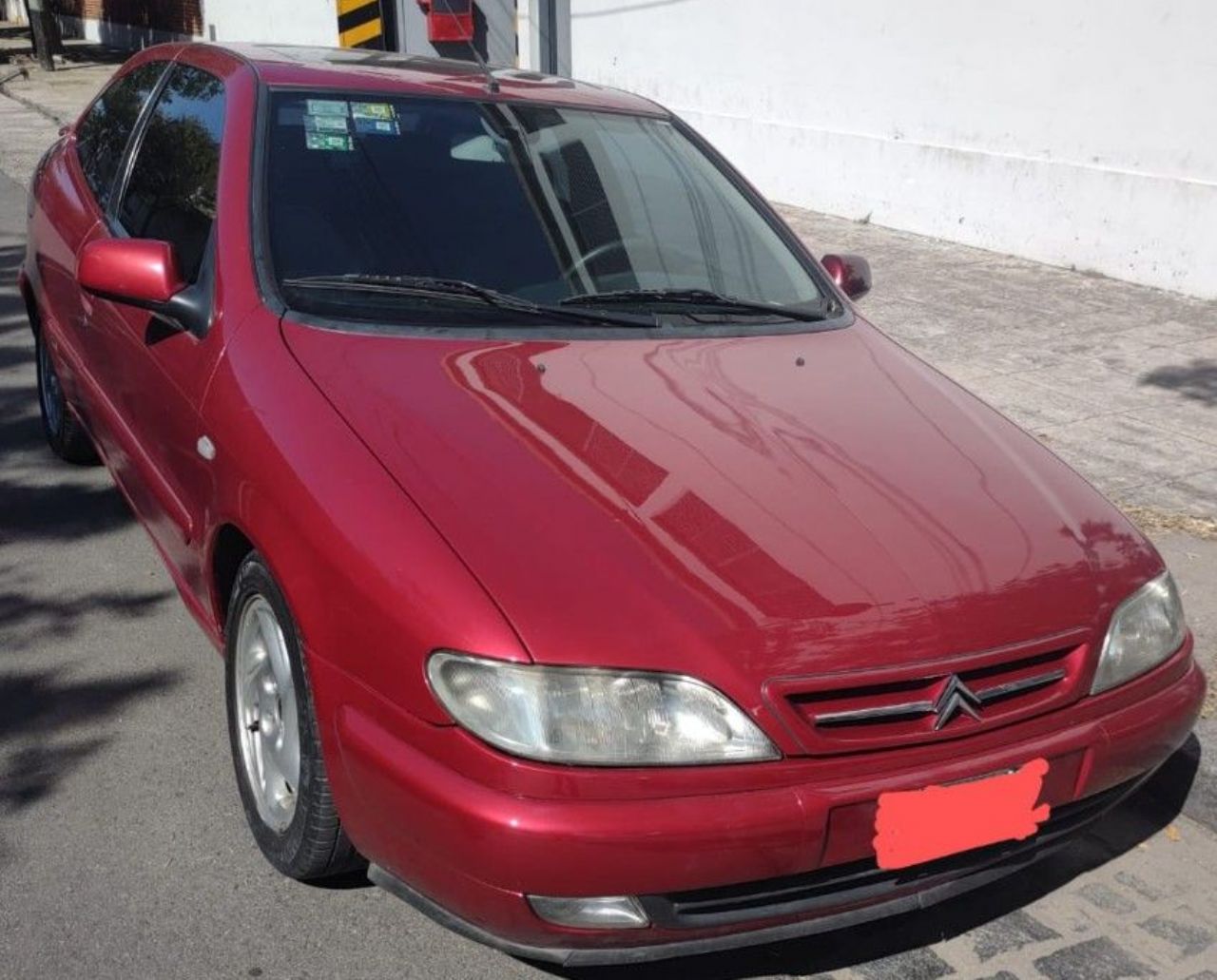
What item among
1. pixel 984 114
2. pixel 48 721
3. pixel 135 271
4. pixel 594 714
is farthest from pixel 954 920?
pixel 984 114

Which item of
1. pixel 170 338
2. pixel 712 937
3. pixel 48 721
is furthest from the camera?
A: pixel 48 721

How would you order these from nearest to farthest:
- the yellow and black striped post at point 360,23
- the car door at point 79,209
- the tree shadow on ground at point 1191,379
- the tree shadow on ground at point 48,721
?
the tree shadow on ground at point 48,721, the car door at point 79,209, the tree shadow on ground at point 1191,379, the yellow and black striped post at point 360,23

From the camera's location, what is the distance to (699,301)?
400 cm

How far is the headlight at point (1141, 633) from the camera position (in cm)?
297

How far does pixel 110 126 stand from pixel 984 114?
618 centimetres

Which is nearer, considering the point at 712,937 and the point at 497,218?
the point at 712,937

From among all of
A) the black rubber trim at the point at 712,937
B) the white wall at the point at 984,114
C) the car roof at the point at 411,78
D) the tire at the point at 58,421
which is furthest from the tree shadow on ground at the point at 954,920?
the white wall at the point at 984,114

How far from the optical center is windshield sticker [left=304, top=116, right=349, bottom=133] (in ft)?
13.2

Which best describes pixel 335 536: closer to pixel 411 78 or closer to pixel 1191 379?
pixel 411 78

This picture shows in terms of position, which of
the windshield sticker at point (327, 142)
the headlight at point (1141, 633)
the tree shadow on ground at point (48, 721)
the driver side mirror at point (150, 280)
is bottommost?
the tree shadow on ground at point (48, 721)

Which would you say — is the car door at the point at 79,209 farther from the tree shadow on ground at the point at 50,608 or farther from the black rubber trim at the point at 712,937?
the black rubber trim at the point at 712,937

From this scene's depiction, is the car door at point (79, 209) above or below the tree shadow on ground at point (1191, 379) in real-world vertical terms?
above

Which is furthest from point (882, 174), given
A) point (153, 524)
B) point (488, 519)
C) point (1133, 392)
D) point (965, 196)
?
point (488, 519)

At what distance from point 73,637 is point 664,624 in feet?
8.22
